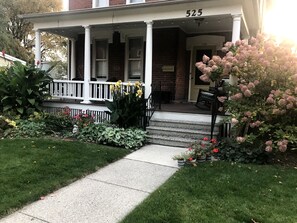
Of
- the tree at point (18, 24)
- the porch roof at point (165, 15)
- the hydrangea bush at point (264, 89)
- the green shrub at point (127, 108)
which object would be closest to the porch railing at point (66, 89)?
the porch roof at point (165, 15)

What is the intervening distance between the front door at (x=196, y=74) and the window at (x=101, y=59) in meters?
3.63

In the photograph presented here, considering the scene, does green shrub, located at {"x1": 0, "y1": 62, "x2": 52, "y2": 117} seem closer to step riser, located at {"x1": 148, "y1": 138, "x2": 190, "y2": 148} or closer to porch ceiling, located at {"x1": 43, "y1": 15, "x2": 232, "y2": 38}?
porch ceiling, located at {"x1": 43, "y1": 15, "x2": 232, "y2": 38}

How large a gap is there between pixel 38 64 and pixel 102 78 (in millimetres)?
2817

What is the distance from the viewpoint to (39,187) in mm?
3809

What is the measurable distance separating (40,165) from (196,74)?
721 cm

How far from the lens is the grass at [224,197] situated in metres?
3.10

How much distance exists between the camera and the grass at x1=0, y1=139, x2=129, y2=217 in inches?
142

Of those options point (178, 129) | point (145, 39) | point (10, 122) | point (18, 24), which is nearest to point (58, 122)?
point (10, 122)

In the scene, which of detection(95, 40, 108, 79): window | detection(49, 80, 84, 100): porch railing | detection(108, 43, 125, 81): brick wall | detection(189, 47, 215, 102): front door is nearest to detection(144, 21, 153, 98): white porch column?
detection(49, 80, 84, 100): porch railing

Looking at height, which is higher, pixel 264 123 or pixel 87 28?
pixel 87 28

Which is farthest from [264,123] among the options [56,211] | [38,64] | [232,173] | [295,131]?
[38,64]

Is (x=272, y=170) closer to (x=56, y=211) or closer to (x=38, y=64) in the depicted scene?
(x=56, y=211)

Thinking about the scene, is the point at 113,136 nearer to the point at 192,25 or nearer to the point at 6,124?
the point at 6,124

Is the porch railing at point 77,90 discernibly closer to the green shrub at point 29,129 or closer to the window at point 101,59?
the green shrub at point 29,129
